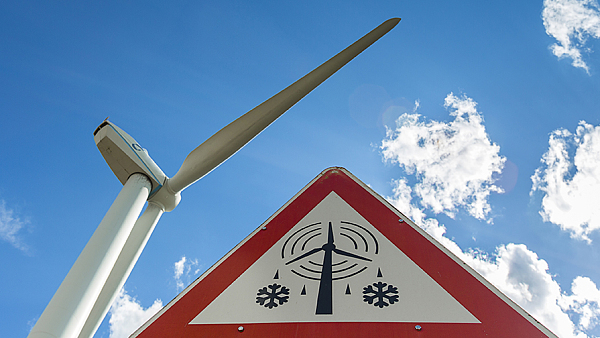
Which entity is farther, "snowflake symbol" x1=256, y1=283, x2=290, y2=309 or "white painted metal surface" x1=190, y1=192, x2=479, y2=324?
"snowflake symbol" x1=256, y1=283, x2=290, y2=309

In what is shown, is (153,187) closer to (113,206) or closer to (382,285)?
(113,206)

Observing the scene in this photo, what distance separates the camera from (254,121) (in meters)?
2.80

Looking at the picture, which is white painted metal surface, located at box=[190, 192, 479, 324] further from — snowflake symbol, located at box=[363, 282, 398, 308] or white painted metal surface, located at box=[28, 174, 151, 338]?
white painted metal surface, located at box=[28, 174, 151, 338]

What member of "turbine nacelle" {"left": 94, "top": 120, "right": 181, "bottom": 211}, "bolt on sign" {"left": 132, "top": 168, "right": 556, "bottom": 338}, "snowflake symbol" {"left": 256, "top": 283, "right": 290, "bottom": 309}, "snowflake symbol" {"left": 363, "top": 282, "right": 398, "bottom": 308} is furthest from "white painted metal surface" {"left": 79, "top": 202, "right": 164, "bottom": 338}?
"snowflake symbol" {"left": 363, "top": 282, "right": 398, "bottom": 308}

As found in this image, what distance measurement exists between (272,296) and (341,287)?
1.06ft

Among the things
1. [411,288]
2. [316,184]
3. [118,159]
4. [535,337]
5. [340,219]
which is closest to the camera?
[535,337]

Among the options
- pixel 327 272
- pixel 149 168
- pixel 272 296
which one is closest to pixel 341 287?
pixel 327 272

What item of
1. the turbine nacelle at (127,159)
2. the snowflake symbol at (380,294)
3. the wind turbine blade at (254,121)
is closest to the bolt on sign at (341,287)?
the snowflake symbol at (380,294)

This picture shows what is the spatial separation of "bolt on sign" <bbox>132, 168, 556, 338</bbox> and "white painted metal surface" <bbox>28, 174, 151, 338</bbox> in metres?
0.30

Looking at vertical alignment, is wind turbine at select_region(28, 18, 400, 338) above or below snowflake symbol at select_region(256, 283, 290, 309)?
above

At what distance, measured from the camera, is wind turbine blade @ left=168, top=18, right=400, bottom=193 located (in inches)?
107

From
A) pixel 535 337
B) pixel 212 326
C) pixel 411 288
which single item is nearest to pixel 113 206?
pixel 212 326

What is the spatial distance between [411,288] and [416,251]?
23cm

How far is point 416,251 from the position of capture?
185cm
